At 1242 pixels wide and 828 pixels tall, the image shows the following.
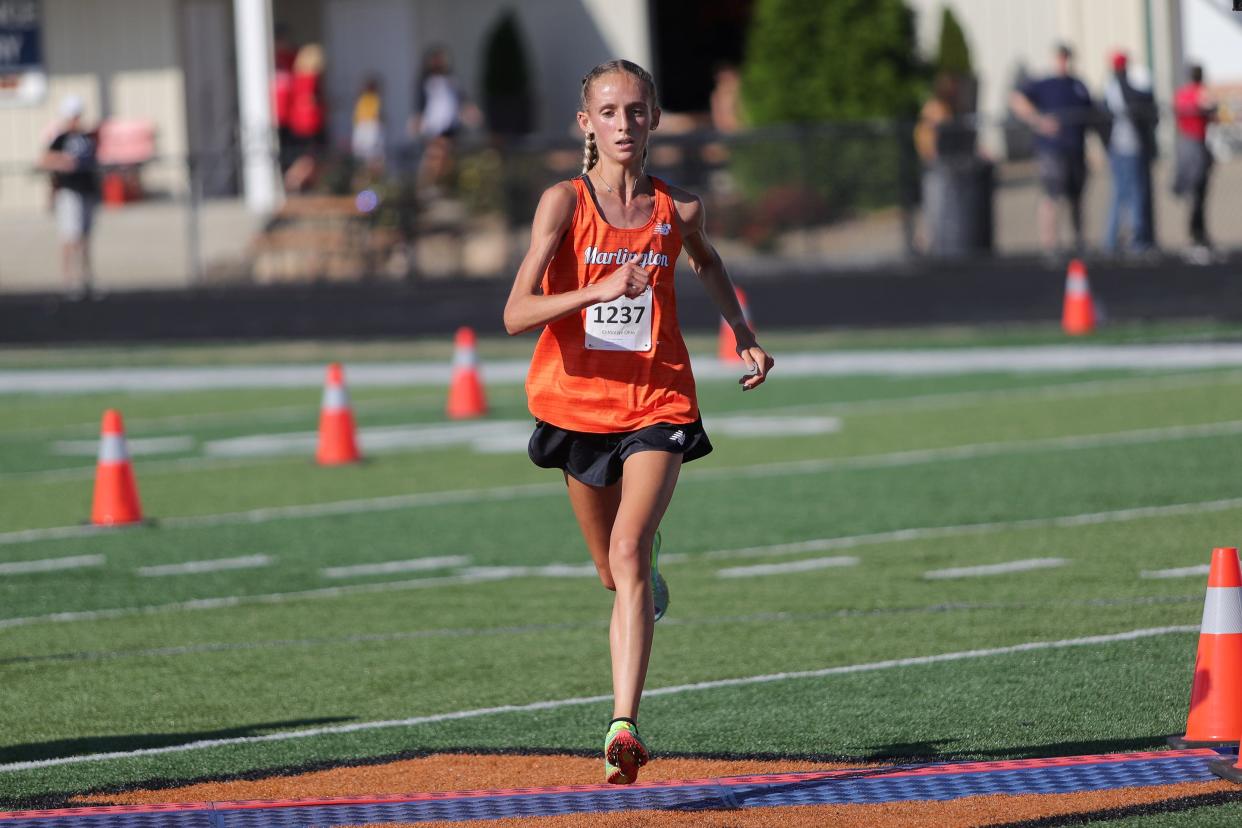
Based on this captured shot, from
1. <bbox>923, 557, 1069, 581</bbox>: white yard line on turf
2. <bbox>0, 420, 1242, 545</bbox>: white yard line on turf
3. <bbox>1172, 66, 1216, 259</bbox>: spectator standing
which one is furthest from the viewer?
<bbox>1172, 66, 1216, 259</bbox>: spectator standing

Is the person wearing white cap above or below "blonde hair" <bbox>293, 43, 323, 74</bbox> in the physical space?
below

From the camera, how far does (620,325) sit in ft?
20.7

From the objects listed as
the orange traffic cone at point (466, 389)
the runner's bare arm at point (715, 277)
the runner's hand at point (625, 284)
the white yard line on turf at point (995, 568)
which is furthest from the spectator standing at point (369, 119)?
the runner's hand at point (625, 284)

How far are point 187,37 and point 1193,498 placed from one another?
25589 mm

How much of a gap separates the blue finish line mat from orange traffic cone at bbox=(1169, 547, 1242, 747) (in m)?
0.22

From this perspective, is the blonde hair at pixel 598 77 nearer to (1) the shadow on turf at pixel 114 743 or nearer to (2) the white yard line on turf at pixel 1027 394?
(1) the shadow on turf at pixel 114 743

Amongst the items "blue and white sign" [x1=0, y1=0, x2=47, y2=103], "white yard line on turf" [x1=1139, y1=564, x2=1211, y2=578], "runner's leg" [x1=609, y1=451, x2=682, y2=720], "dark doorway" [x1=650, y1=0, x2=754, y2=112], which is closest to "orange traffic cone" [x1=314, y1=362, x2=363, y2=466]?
"white yard line on turf" [x1=1139, y1=564, x2=1211, y2=578]

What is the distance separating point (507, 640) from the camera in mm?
8922

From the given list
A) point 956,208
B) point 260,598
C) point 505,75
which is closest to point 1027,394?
point 956,208

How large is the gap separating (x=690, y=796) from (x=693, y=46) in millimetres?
37223

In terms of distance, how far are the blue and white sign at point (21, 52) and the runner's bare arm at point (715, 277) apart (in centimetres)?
2890

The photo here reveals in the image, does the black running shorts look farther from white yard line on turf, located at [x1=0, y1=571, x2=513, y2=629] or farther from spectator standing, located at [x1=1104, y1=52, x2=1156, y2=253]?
spectator standing, located at [x1=1104, y1=52, x2=1156, y2=253]

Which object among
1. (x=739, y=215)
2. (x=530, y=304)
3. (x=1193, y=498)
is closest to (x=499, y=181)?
(x=739, y=215)

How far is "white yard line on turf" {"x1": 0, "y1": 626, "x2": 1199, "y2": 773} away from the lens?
7051 mm
